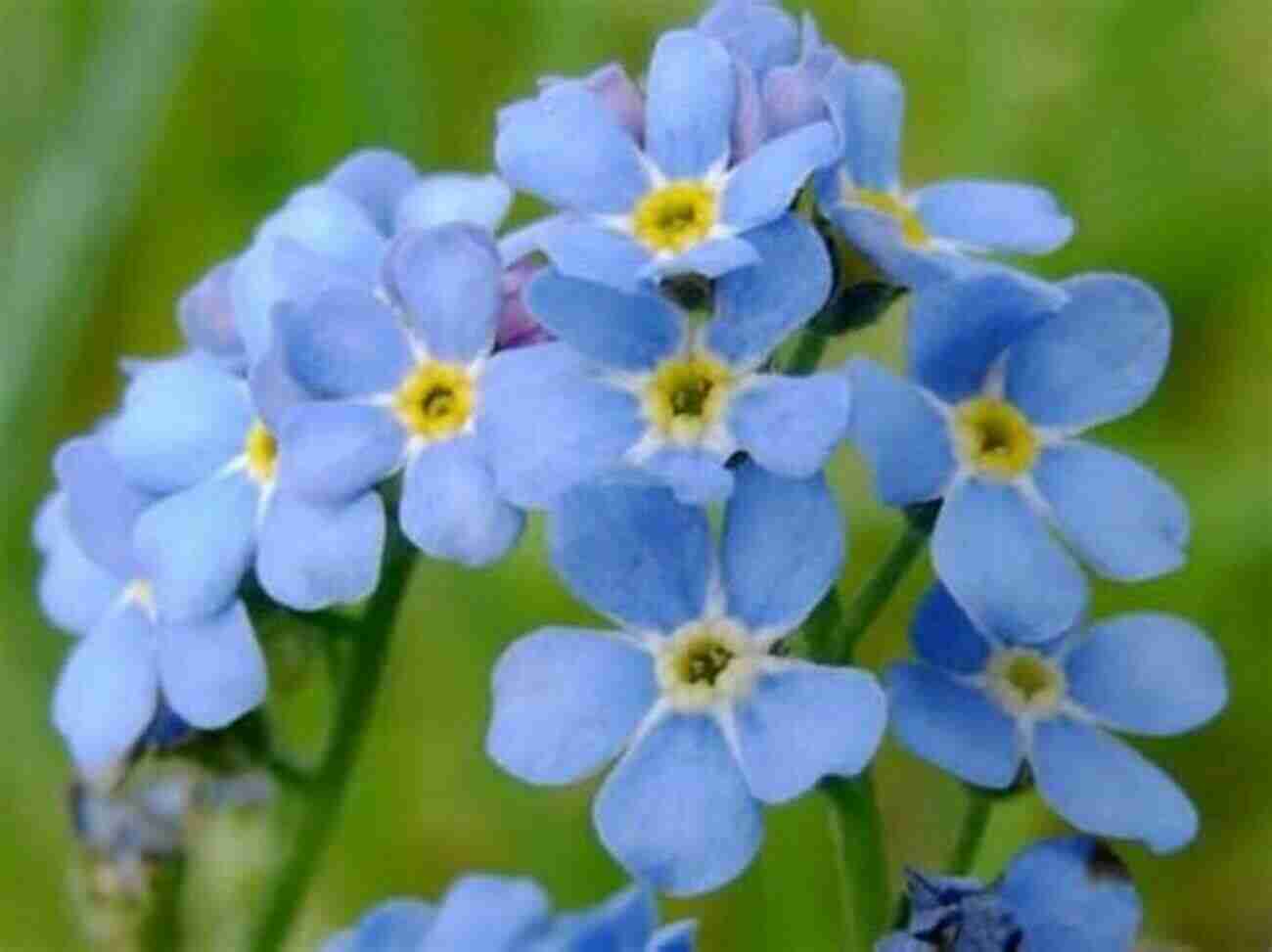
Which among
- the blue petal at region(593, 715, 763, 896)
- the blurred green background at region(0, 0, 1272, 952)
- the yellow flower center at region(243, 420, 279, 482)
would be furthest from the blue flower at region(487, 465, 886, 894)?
the blurred green background at region(0, 0, 1272, 952)

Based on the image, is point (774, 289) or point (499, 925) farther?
point (499, 925)

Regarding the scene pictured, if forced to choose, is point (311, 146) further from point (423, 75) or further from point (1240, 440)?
point (1240, 440)

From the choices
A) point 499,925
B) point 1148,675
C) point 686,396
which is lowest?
point 499,925

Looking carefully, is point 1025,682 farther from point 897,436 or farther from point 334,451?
point 334,451

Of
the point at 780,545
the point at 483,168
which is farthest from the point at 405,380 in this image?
the point at 483,168

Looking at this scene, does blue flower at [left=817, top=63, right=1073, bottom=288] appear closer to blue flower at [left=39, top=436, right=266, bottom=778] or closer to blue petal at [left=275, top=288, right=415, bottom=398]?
blue petal at [left=275, top=288, right=415, bottom=398]

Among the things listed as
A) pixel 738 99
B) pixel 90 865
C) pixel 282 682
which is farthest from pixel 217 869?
pixel 738 99

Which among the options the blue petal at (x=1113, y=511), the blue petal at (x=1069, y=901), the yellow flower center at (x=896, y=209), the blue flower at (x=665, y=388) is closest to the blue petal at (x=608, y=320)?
the blue flower at (x=665, y=388)
